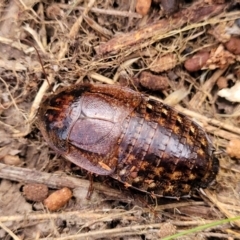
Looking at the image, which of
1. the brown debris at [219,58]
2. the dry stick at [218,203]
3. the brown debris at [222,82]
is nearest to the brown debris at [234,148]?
the dry stick at [218,203]

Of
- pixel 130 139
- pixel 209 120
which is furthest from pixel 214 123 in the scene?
pixel 130 139

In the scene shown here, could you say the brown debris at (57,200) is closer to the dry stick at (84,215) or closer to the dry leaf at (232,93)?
the dry stick at (84,215)

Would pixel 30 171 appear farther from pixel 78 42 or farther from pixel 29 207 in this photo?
pixel 78 42

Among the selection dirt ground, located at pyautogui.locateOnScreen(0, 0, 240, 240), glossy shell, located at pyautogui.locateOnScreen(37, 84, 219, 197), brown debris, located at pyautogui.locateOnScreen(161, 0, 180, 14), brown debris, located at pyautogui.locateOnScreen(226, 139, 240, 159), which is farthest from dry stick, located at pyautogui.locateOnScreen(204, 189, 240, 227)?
brown debris, located at pyautogui.locateOnScreen(161, 0, 180, 14)

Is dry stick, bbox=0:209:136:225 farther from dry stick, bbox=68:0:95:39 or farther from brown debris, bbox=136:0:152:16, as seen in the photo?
brown debris, bbox=136:0:152:16

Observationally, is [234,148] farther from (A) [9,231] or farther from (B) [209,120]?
(A) [9,231]

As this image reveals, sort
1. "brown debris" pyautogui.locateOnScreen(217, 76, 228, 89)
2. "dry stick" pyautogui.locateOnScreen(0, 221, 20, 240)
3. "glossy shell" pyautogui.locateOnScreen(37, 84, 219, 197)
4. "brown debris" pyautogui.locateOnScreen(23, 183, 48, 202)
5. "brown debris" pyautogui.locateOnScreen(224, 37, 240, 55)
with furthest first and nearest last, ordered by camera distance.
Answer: "brown debris" pyautogui.locateOnScreen(217, 76, 228, 89)
"brown debris" pyautogui.locateOnScreen(224, 37, 240, 55)
"brown debris" pyautogui.locateOnScreen(23, 183, 48, 202)
"dry stick" pyautogui.locateOnScreen(0, 221, 20, 240)
"glossy shell" pyautogui.locateOnScreen(37, 84, 219, 197)
